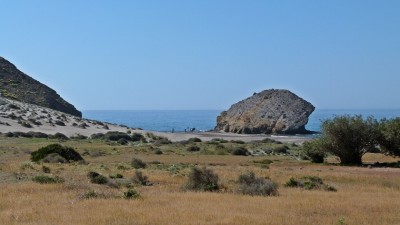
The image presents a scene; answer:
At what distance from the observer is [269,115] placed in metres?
130

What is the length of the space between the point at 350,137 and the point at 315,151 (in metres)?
3.88

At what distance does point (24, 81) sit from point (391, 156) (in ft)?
353

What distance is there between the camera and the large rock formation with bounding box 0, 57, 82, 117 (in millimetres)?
129375

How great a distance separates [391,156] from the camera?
170 ft

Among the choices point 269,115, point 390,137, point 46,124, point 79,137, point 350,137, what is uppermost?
point 269,115

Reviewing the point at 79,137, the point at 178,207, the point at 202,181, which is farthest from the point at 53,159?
the point at 79,137

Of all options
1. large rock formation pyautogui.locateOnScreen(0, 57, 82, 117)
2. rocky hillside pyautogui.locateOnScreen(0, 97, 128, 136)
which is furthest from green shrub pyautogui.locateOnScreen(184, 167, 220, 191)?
large rock formation pyautogui.locateOnScreen(0, 57, 82, 117)

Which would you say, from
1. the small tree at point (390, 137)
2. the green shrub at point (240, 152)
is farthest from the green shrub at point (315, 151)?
the green shrub at point (240, 152)

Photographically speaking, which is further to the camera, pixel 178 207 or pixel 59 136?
pixel 59 136

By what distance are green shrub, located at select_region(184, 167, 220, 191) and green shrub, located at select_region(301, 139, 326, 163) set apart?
88.0ft

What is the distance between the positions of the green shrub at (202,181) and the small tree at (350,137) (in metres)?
26.0

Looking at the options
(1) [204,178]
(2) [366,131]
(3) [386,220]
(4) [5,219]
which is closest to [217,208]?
(3) [386,220]

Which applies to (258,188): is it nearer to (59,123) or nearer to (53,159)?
(53,159)

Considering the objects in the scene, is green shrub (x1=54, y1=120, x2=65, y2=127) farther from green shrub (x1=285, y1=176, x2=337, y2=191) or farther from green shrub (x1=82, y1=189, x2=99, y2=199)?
green shrub (x1=82, y1=189, x2=99, y2=199)
